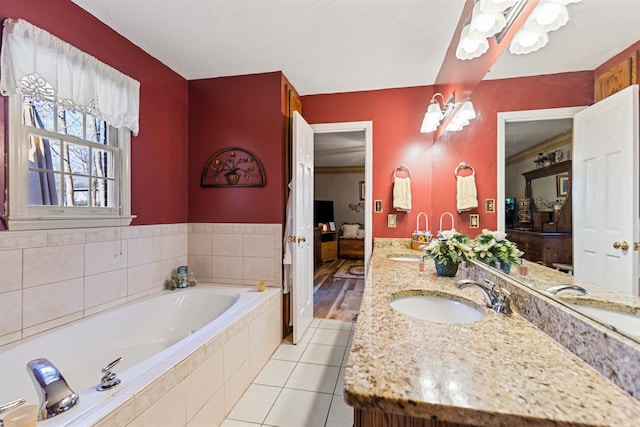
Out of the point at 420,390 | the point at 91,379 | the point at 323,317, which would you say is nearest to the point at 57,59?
the point at 91,379

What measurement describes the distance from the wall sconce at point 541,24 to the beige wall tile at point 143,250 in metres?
2.60

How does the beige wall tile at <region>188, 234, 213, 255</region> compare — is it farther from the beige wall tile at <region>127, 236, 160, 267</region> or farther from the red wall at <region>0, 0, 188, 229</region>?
the beige wall tile at <region>127, 236, 160, 267</region>

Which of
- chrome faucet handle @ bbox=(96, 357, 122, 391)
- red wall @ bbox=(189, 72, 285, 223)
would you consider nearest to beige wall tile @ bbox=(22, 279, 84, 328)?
chrome faucet handle @ bbox=(96, 357, 122, 391)

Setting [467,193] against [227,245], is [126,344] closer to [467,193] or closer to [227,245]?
[227,245]

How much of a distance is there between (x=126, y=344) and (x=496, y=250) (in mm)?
2367

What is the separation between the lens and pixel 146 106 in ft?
7.34

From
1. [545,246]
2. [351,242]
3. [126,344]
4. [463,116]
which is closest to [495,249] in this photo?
[545,246]

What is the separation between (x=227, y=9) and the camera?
1757 mm

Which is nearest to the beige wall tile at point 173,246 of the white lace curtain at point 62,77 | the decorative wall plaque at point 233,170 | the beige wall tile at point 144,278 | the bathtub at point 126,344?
the beige wall tile at point 144,278

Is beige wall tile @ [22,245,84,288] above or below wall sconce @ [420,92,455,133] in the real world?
below

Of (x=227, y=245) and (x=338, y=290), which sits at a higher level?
(x=227, y=245)

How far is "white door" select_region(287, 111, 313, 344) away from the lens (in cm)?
247

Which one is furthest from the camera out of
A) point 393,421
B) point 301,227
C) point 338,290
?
point 338,290

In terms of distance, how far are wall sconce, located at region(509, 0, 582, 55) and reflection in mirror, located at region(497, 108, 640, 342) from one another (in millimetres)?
241
